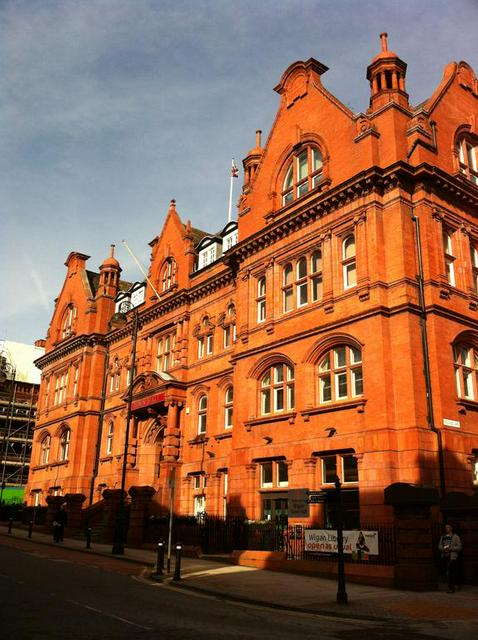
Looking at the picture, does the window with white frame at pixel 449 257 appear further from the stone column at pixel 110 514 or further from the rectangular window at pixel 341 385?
the stone column at pixel 110 514

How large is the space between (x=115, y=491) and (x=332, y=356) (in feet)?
51.0

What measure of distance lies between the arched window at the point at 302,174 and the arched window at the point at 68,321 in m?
27.1

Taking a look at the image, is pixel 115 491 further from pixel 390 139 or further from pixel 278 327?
pixel 390 139

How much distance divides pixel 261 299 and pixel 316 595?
16172mm

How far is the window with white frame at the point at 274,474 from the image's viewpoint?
25.3 meters

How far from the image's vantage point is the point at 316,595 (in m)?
15.2

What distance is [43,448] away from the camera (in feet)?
167

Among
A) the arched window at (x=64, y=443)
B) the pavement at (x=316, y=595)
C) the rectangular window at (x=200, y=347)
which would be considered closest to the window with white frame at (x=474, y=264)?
the pavement at (x=316, y=595)

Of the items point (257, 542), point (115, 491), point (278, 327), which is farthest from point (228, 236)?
point (257, 542)

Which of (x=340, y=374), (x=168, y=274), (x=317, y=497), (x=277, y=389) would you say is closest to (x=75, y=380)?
(x=168, y=274)

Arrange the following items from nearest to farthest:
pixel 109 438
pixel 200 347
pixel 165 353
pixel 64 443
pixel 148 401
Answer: pixel 200 347, pixel 148 401, pixel 165 353, pixel 109 438, pixel 64 443

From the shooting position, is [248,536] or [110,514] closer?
[248,536]

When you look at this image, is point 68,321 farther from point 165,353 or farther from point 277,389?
point 277,389

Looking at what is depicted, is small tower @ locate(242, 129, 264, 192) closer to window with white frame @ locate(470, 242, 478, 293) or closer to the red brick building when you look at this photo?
the red brick building
